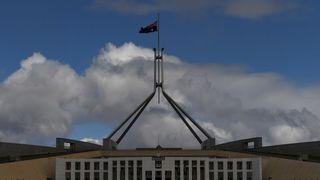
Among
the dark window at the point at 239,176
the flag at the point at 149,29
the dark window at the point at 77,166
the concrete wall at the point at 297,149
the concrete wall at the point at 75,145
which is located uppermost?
the flag at the point at 149,29

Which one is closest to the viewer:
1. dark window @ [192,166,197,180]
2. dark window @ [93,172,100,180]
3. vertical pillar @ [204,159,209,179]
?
vertical pillar @ [204,159,209,179]

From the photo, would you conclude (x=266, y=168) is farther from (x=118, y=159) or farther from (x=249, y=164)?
(x=118, y=159)

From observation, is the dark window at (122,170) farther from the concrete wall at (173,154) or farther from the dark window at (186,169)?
the dark window at (186,169)

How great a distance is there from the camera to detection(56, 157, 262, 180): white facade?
10944 centimetres

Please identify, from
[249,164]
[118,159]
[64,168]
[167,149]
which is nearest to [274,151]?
[249,164]

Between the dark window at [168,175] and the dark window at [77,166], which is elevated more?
the dark window at [77,166]

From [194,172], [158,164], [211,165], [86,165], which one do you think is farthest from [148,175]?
[86,165]

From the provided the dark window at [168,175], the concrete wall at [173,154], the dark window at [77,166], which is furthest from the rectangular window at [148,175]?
the dark window at [77,166]

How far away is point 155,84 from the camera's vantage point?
12381cm

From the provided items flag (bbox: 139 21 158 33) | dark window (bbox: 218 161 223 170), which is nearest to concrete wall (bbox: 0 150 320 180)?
dark window (bbox: 218 161 223 170)

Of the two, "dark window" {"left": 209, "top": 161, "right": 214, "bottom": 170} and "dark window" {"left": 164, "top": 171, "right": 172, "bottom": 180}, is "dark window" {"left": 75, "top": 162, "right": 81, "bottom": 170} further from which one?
"dark window" {"left": 209, "top": 161, "right": 214, "bottom": 170}

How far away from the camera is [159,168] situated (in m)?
110

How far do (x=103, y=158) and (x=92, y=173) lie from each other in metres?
4.28

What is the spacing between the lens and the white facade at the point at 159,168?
109 meters
